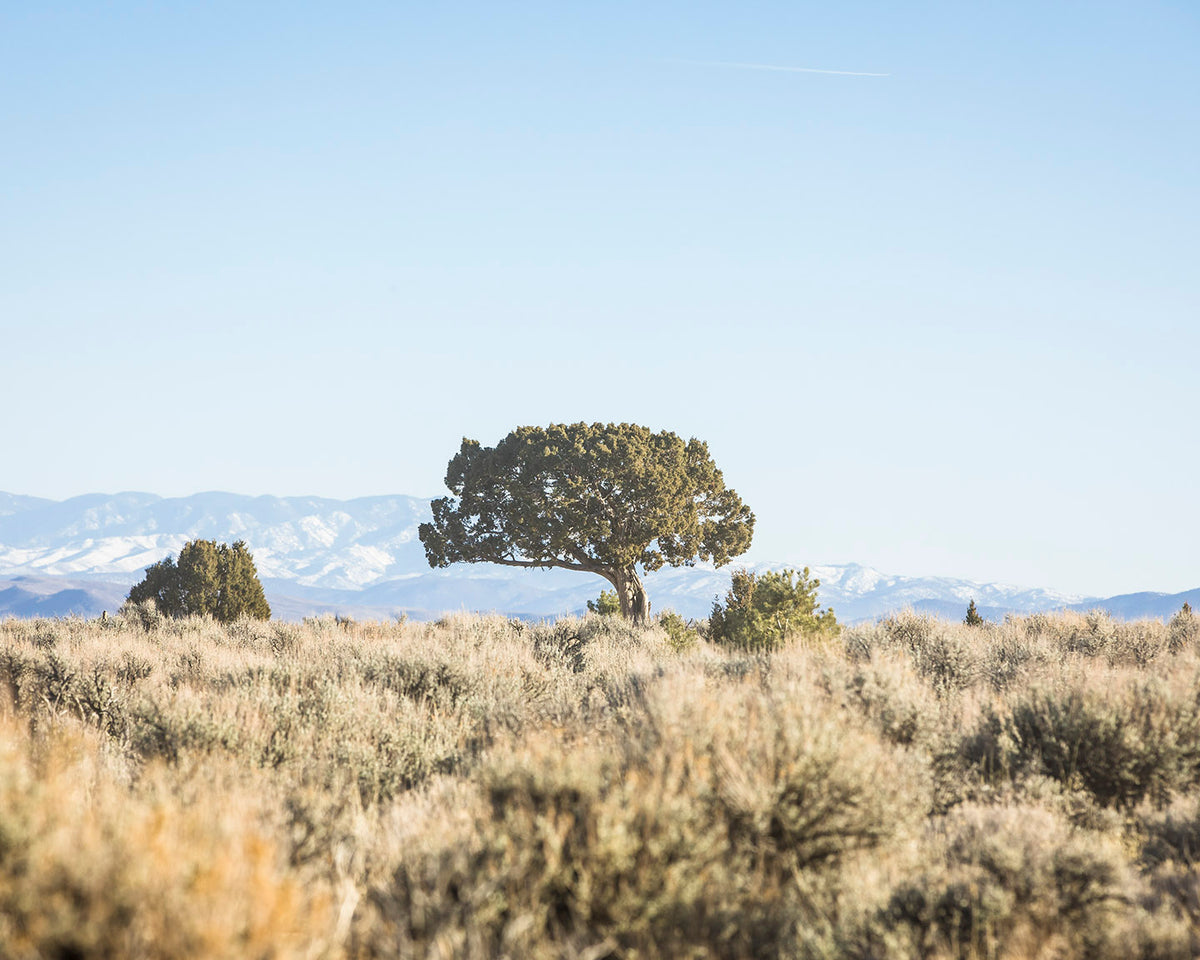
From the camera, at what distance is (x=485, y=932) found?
410 centimetres

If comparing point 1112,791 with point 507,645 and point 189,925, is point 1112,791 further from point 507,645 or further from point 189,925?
point 507,645

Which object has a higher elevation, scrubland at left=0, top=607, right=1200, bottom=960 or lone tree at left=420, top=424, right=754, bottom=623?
lone tree at left=420, top=424, right=754, bottom=623

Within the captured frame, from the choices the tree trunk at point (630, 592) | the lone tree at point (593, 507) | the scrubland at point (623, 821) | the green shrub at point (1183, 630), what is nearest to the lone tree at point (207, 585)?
the lone tree at point (593, 507)

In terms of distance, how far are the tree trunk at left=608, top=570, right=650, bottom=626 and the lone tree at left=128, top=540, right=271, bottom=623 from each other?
11.9 m

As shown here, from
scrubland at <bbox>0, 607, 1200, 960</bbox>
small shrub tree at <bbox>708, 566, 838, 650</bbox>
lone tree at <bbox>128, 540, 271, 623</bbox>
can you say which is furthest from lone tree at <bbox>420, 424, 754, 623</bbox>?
scrubland at <bbox>0, 607, 1200, 960</bbox>

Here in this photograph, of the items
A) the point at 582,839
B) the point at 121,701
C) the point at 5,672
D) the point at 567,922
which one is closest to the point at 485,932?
the point at 567,922

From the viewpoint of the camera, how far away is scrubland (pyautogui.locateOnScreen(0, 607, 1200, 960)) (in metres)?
3.80

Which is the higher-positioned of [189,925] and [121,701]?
[189,925]

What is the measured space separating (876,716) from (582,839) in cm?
405

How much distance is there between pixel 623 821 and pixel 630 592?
86.9ft

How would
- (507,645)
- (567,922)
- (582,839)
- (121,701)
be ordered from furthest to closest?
(507,645)
(121,701)
(582,839)
(567,922)

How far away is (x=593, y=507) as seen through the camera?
1164 inches

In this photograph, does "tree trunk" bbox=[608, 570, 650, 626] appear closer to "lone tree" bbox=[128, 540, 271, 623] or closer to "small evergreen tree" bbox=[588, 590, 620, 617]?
"small evergreen tree" bbox=[588, 590, 620, 617]

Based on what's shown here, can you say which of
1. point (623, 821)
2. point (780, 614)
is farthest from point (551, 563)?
point (623, 821)
